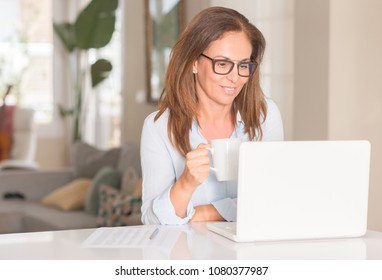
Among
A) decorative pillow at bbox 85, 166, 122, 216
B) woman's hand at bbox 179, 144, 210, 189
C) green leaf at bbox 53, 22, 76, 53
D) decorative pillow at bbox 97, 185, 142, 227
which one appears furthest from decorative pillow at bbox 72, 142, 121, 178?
woman's hand at bbox 179, 144, 210, 189

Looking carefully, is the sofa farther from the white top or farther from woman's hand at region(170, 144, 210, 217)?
woman's hand at region(170, 144, 210, 217)

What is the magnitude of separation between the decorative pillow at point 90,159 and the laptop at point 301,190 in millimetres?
3978

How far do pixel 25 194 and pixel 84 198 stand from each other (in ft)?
2.65

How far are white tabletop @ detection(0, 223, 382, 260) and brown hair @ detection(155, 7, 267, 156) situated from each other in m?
0.46

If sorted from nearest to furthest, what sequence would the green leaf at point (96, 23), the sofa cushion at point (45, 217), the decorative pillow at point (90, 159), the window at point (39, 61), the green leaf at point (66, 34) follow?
the sofa cushion at point (45, 217)
the decorative pillow at point (90, 159)
the green leaf at point (96, 23)
the green leaf at point (66, 34)
the window at point (39, 61)

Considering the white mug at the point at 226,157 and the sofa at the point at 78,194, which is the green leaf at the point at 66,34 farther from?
the white mug at the point at 226,157

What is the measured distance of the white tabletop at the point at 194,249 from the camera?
1.52 meters

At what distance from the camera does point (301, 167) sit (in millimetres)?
1642

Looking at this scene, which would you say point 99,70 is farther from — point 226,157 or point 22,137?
point 226,157

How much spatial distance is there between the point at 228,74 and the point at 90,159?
387 cm

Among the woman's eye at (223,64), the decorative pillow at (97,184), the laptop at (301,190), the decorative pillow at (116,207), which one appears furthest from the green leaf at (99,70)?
the laptop at (301,190)

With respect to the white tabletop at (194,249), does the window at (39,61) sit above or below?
above

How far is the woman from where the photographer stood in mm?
2029
